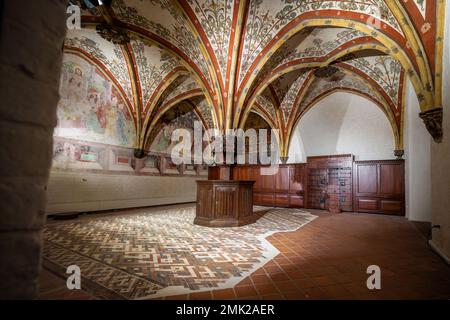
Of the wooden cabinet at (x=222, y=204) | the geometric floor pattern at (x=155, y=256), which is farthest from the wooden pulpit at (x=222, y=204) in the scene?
the geometric floor pattern at (x=155, y=256)

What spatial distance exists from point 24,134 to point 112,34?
24.5ft

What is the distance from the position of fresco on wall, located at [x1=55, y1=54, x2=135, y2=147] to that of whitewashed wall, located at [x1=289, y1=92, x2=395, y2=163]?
866cm

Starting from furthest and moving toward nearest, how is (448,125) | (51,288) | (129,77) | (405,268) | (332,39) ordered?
(129,77) < (332,39) < (448,125) < (405,268) < (51,288)

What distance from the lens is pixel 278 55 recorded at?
7.07 metres

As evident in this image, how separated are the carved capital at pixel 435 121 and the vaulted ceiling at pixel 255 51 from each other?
19cm

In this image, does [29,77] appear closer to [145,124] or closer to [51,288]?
[51,288]

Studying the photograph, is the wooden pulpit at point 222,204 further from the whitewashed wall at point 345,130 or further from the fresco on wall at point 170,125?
the whitewashed wall at point 345,130

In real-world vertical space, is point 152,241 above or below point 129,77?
below

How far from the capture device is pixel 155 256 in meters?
3.39

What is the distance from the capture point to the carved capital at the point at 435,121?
3.67 m

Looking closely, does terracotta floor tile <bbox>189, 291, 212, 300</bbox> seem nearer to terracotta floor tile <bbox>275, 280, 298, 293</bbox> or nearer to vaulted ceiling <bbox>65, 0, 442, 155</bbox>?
terracotta floor tile <bbox>275, 280, 298, 293</bbox>

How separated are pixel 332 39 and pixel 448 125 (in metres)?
4.84

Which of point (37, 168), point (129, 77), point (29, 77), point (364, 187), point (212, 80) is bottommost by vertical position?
point (364, 187)

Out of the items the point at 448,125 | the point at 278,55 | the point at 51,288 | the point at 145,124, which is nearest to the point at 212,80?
the point at 278,55
